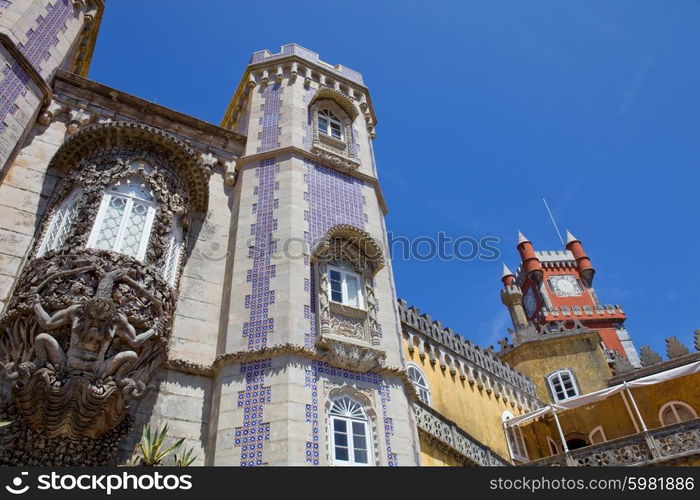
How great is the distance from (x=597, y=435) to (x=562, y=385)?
3.86m

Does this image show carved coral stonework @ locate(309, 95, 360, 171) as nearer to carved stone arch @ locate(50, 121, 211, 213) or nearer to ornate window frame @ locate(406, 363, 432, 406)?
carved stone arch @ locate(50, 121, 211, 213)

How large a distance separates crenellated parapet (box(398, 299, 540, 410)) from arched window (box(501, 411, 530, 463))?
0.99m

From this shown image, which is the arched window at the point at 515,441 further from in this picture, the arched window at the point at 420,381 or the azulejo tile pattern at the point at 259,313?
the azulejo tile pattern at the point at 259,313

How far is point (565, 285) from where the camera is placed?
1916 inches

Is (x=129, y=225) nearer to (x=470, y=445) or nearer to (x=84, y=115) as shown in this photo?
(x=84, y=115)

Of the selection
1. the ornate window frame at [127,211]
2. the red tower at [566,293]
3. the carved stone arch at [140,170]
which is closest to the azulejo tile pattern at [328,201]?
the carved stone arch at [140,170]

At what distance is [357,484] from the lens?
7094 mm

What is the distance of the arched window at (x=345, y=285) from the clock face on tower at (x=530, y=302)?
41.1 metres

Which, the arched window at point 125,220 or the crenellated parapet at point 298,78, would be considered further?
the crenellated parapet at point 298,78

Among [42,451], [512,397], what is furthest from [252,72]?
[512,397]

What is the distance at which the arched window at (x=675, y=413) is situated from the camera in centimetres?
1869

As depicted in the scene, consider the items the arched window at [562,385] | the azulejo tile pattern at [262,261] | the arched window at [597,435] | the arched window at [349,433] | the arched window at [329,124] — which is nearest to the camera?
the arched window at [349,433]

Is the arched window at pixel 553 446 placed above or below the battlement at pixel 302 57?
below

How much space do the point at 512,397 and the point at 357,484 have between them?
1613 cm
